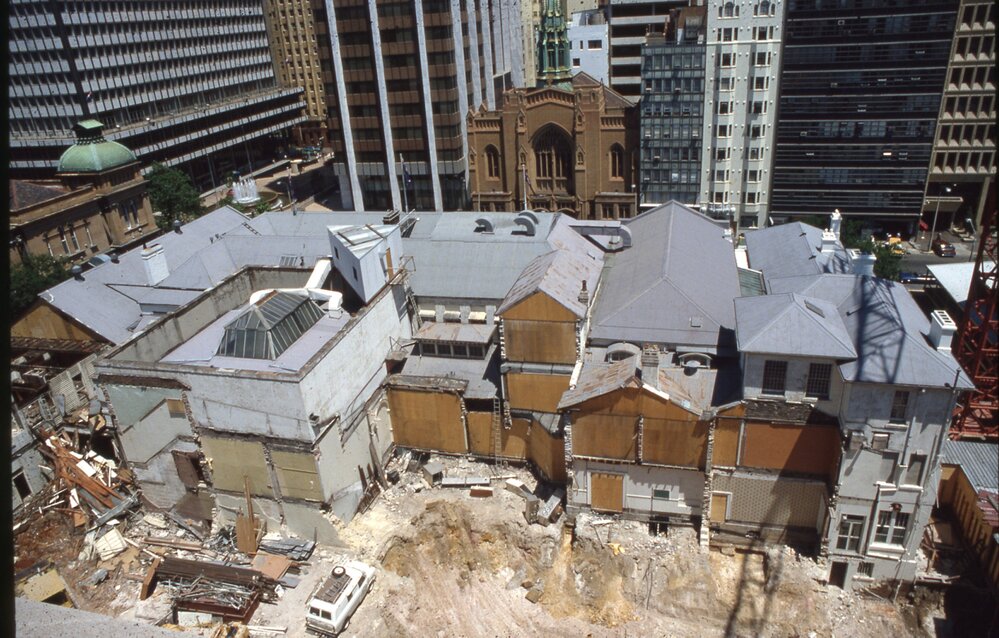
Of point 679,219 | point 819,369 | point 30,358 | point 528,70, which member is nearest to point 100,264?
point 30,358

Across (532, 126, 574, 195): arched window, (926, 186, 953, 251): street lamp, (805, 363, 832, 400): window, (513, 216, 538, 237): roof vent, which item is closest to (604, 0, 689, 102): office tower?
(532, 126, 574, 195): arched window

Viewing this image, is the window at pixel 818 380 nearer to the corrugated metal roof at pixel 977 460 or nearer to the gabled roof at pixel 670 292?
the gabled roof at pixel 670 292

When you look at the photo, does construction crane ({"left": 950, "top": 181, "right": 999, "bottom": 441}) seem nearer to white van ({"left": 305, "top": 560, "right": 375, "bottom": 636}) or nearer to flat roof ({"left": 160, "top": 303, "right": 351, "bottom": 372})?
white van ({"left": 305, "top": 560, "right": 375, "bottom": 636})

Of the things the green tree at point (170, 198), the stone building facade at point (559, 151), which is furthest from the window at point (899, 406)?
the green tree at point (170, 198)

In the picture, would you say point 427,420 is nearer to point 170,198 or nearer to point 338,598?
point 338,598

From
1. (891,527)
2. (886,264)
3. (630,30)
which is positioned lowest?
(891,527)

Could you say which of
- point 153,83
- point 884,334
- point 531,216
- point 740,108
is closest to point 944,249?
point 740,108

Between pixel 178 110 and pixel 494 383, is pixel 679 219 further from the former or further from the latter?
pixel 178 110
